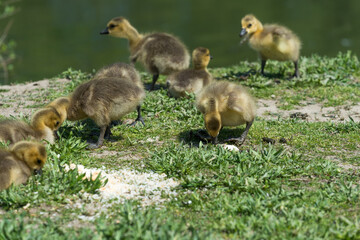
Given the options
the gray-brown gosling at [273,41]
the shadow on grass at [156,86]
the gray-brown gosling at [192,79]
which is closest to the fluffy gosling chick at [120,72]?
the gray-brown gosling at [192,79]

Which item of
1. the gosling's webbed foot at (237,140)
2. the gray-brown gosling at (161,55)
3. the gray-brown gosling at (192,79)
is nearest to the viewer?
the gosling's webbed foot at (237,140)

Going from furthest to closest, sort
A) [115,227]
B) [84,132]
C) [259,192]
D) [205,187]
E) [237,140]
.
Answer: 1. [84,132]
2. [237,140]
3. [205,187]
4. [259,192]
5. [115,227]

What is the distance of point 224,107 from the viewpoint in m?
6.06

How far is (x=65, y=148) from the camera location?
560 centimetres

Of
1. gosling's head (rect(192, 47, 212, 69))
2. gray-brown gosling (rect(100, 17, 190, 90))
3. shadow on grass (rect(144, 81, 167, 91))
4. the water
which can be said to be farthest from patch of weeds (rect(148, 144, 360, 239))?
the water

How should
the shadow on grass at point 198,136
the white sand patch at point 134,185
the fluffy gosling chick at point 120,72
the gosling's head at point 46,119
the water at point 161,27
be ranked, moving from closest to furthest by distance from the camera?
the white sand patch at point 134,185, the gosling's head at point 46,119, the shadow on grass at point 198,136, the fluffy gosling chick at point 120,72, the water at point 161,27

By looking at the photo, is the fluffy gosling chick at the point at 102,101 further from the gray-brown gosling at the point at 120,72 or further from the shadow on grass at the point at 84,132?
the gray-brown gosling at the point at 120,72

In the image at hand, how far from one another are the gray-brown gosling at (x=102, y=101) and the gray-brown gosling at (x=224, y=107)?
34.5 inches

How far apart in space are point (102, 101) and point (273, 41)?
A: 188 inches

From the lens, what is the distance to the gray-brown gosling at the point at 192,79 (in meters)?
8.29

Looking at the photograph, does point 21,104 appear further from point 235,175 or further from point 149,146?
point 235,175

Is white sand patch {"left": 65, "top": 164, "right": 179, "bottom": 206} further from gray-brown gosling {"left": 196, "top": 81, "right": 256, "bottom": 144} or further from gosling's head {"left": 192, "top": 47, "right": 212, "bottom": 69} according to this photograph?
gosling's head {"left": 192, "top": 47, "right": 212, "bottom": 69}

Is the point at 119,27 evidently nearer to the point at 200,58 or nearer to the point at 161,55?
the point at 161,55

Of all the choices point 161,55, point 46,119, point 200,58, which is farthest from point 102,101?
point 161,55
